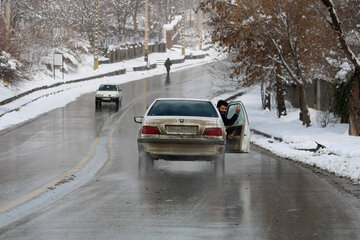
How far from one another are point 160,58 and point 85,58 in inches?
873

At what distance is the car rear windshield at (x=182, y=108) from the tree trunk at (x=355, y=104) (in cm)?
802

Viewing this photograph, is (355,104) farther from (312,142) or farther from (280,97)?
(280,97)

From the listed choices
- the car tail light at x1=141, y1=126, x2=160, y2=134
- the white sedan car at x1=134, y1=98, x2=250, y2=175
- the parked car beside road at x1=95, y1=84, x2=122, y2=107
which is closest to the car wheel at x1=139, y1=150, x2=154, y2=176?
the white sedan car at x1=134, y1=98, x2=250, y2=175

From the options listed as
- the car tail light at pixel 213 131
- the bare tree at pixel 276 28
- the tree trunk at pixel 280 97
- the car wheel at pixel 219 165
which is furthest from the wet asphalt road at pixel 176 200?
the tree trunk at pixel 280 97

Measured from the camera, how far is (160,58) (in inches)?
3647

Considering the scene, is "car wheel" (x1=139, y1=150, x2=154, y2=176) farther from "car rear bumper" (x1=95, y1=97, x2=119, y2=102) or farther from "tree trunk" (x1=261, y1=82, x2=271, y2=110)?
"car rear bumper" (x1=95, y1=97, x2=119, y2=102)

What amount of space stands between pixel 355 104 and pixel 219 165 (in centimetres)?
911

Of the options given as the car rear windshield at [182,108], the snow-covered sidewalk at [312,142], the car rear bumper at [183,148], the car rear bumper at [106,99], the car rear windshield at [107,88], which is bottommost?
the snow-covered sidewalk at [312,142]

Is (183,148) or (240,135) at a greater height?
(240,135)

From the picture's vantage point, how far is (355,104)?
68.7 feet

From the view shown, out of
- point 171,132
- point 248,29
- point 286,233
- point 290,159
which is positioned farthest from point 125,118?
point 286,233

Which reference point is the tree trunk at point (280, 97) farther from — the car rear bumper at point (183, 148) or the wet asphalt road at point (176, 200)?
the car rear bumper at point (183, 148)

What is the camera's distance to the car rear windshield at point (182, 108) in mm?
13570

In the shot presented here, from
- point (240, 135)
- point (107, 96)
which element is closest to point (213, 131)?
point (240, 135)
